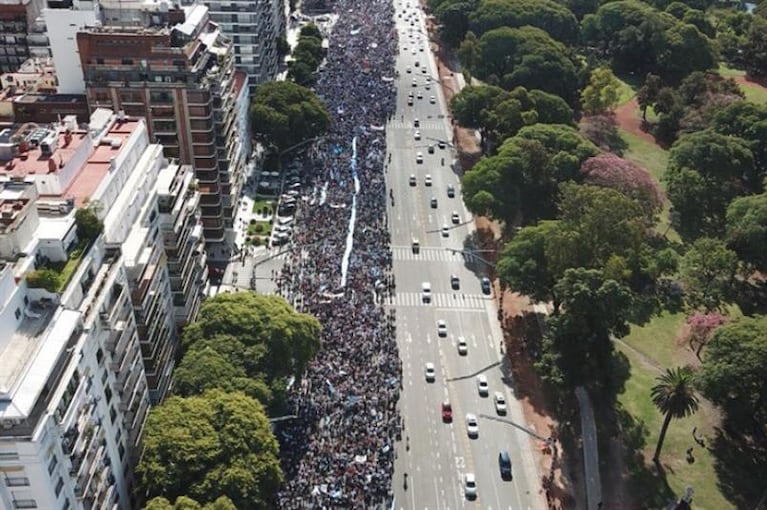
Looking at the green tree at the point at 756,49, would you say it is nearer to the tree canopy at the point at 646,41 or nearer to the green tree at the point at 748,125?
the tree canopy at the point at 646,41

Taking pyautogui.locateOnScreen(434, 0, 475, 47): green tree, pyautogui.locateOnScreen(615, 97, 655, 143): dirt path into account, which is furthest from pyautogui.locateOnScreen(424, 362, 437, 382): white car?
pyautogui.locateOnScreen(434, 0, 475, 47): green tree

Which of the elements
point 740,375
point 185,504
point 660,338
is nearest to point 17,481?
point 185,504

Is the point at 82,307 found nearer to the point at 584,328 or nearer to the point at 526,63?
the point at 584,328

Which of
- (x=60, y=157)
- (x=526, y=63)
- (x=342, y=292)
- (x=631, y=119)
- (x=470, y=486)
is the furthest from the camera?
(x=631, y=119)

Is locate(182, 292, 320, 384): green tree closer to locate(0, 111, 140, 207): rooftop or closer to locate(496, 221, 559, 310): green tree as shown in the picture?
locate(0, 111, 140, 207): rooftop

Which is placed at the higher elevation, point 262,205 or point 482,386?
point 482,386

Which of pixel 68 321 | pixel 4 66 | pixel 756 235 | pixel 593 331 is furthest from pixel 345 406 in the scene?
pixel 4 66

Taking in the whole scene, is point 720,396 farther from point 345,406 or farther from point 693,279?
point 345,406
